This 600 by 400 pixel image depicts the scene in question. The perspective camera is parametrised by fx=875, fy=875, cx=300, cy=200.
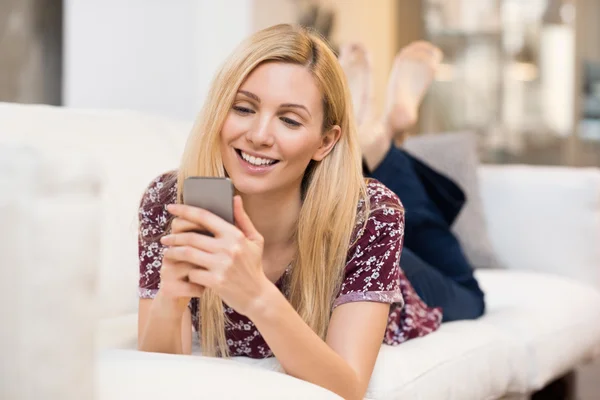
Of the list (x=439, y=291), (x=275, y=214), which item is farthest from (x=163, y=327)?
(x=439, y=291)

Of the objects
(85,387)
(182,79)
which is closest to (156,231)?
(85,387)

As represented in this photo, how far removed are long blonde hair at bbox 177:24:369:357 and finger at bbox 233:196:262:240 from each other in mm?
366

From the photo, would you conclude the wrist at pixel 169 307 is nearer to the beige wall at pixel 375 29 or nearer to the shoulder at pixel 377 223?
the shoulder at pixel 377 223

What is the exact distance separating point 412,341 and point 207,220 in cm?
87

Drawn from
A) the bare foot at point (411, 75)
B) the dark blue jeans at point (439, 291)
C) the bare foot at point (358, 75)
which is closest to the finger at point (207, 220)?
the dark blue jeans at point (439, 291)

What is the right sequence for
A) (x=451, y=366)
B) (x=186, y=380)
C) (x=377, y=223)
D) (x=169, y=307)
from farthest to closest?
(x=451, y=366) < (x=377, y=223) < (x=169, y=307) < (x=186, y=380)

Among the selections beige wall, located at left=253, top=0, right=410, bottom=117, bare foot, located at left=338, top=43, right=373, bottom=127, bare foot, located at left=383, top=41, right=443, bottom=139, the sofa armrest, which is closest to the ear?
bare foot, located at left=338, top=43, right=373, bottom=127

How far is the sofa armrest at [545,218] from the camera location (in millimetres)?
2740

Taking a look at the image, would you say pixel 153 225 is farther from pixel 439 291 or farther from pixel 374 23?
pixel 374 23

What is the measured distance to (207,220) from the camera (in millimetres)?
1002

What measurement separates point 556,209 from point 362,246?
149cm

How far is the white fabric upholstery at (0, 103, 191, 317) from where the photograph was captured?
5.75 feet

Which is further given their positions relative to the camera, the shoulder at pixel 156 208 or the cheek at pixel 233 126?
the shoulder at pixel 156 208

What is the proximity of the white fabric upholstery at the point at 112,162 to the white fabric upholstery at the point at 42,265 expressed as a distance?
1063 millimetres
